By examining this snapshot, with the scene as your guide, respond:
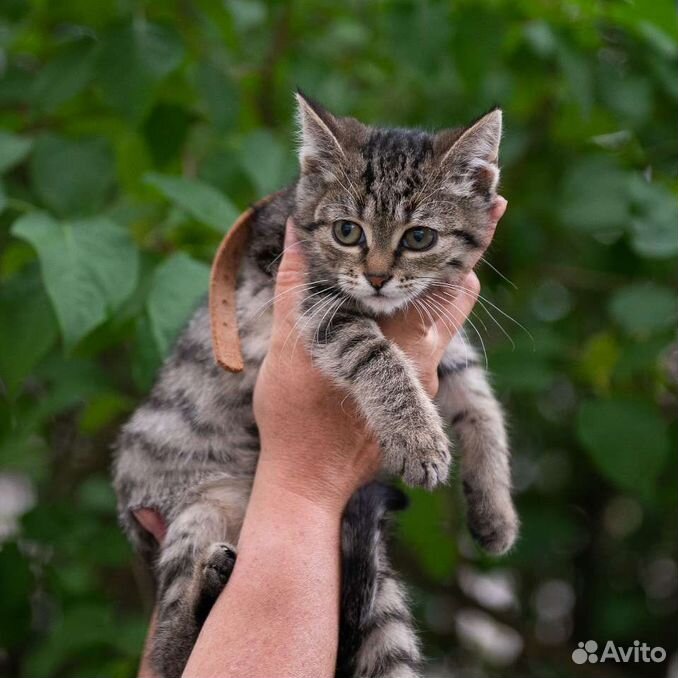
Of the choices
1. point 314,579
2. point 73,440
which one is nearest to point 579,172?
point 314,579

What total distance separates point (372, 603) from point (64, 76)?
6.68ft

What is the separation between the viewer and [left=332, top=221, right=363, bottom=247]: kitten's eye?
95.3 inches

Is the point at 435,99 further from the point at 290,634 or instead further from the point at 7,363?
the point at 290,634

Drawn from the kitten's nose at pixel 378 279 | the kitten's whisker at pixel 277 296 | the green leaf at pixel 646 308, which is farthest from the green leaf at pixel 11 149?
the green leaf at pixel 646 308

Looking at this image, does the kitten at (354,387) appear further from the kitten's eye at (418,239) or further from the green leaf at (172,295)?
the green leaf at (172,295)

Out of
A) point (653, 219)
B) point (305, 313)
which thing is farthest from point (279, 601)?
point (653, 219)

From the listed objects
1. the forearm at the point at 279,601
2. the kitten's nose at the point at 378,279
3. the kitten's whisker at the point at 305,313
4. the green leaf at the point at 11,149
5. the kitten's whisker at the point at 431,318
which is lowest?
the forearm at the point at 279,601

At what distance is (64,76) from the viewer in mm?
2809

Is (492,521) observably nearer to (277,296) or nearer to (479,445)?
(479,445)

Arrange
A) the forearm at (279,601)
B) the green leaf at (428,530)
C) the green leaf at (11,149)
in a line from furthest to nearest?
the green leaf at (428,530), the green leaf at (11,149), the forearm at (279,601)

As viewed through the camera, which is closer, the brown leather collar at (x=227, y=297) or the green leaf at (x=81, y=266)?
the green leaf at (x=81, y=266)

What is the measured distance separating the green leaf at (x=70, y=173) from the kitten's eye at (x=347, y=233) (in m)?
0.84

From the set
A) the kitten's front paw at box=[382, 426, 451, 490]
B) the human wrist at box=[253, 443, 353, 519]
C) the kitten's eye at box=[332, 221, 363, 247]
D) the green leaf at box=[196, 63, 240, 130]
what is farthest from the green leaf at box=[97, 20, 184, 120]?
the kitten's front paw at box=[382, 426, 451, 490]

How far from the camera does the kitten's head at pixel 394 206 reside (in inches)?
93.0
